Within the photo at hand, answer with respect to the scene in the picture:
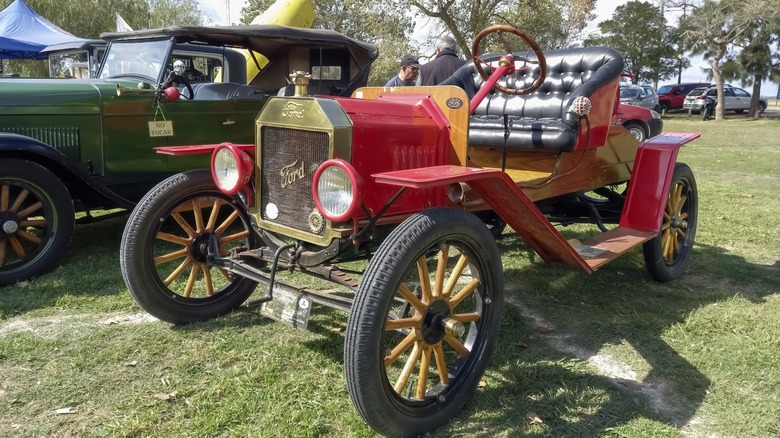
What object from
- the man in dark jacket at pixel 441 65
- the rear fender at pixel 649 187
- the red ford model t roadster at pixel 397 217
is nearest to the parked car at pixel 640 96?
the man in dark jacket at pixel 441 65

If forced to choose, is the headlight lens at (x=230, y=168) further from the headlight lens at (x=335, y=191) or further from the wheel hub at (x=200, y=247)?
the headlight lens at (x=335, y=191)

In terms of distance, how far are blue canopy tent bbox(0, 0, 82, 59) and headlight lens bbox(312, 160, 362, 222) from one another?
13.8 m

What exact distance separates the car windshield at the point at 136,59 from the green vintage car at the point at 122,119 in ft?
0.04

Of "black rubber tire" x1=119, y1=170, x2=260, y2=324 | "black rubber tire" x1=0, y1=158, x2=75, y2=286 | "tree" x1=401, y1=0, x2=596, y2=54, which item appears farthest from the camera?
"tree" x1=401, y1=0, x2=596, y2=54

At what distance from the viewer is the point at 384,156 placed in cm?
276

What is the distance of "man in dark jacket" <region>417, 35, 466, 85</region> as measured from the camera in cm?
606

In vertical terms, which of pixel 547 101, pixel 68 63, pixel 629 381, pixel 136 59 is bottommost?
pixel 629 381

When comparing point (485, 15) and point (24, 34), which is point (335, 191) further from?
point (485, 15)

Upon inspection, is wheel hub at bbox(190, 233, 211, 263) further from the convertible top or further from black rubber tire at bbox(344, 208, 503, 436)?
the convertible top

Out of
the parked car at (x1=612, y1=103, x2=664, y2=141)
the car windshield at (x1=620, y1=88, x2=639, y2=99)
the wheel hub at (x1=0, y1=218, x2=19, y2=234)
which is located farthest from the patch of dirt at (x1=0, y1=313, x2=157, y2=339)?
the car windshield at (x1=620, y1=88, x2=639, y2=99)

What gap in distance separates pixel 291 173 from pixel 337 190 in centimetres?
46

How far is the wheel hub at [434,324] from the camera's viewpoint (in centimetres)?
242

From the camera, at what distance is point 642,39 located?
3450 centimetres

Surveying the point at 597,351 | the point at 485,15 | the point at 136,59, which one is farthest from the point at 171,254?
the point at 485,15
